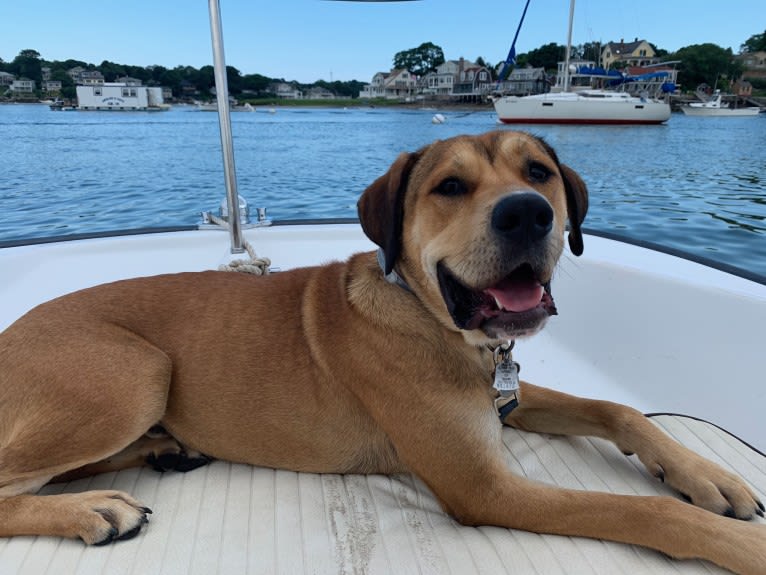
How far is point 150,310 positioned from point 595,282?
2655 millimetres

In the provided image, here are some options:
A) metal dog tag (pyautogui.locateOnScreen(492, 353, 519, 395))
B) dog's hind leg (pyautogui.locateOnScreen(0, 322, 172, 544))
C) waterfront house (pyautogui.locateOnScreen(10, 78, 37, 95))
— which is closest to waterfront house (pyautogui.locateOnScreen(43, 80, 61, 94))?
waterfront house (pyautogui.locateOnScreen(10, 78, 37, 95))

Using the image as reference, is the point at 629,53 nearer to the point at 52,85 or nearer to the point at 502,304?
the point at 52,85

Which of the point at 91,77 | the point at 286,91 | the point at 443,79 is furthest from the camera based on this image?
the point at 286,91

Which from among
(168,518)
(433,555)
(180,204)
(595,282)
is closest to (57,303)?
(168,518)

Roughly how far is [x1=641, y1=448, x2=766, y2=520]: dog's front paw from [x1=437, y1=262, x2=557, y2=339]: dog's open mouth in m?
0.80

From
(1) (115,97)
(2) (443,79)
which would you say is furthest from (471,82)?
(1) (115,97)

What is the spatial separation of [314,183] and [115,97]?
7873 cm

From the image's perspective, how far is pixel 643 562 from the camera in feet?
5.57

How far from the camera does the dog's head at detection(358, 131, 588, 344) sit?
1.83 m

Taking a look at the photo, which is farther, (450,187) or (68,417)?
(450,187)

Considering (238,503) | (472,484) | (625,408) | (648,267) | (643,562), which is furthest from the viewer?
(648,267)

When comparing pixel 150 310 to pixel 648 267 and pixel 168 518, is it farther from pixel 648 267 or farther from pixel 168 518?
pixel 648 267

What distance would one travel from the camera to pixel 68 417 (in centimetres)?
200

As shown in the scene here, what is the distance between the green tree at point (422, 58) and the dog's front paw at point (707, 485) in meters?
111
